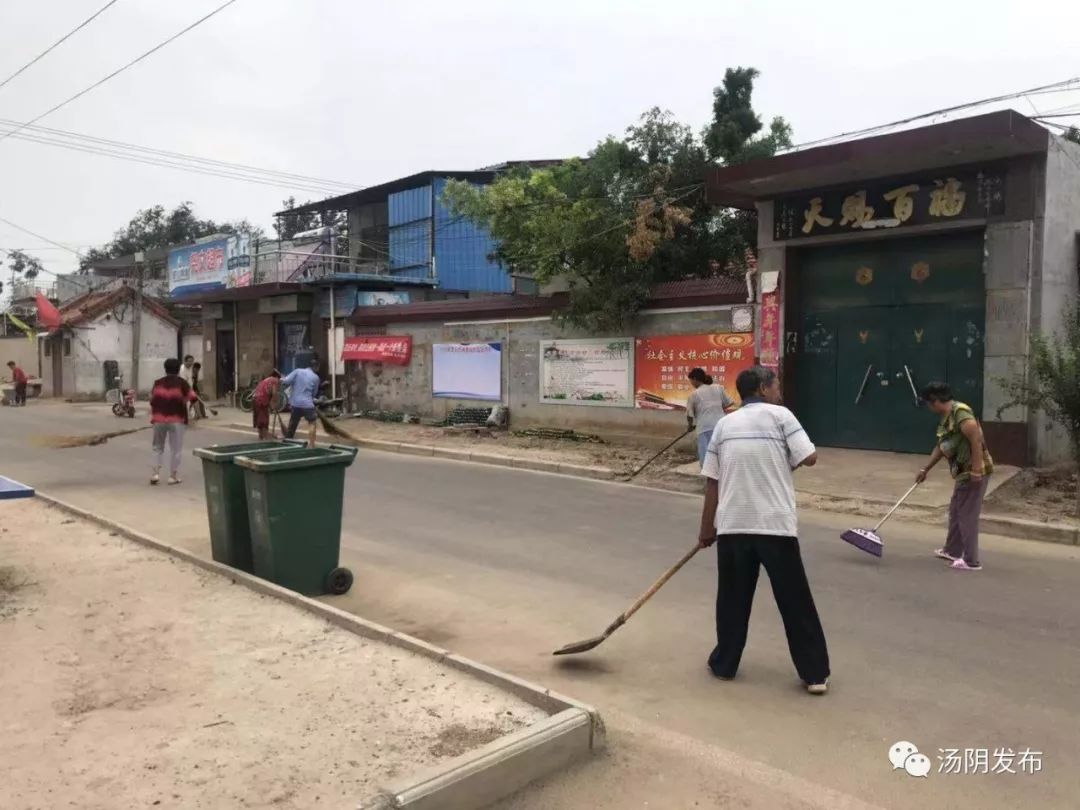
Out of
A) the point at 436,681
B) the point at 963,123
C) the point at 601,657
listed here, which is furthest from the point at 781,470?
the point at 963,123

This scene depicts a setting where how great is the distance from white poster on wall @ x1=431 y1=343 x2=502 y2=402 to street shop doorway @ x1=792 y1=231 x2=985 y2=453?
661 centimetres

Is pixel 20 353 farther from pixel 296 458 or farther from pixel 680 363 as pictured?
pixel 296 458

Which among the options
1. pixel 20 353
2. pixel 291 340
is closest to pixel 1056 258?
pixel 291 340

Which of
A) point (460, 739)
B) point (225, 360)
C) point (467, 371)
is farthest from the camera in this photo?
point (225, 360)

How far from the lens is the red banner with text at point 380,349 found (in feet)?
66.7

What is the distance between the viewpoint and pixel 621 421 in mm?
15758

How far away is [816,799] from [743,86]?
17684 millimetres

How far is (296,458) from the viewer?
6.45 metres

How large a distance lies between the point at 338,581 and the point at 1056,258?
1051cm

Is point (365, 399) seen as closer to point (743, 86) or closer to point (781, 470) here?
point (743, 86)

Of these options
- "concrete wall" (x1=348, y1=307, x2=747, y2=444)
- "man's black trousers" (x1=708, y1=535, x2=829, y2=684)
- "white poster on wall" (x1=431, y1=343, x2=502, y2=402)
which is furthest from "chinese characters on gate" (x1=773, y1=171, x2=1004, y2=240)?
"man's black trousers" (x1=708, y1=535, x2=829, y2=684)

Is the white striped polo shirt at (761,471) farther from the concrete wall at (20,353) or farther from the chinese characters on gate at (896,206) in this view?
the concrete wall at (20,353)

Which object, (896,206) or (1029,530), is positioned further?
(896,206)

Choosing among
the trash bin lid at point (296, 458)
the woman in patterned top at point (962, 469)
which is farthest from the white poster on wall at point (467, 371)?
the woman in patterned top at point (962, 469)
